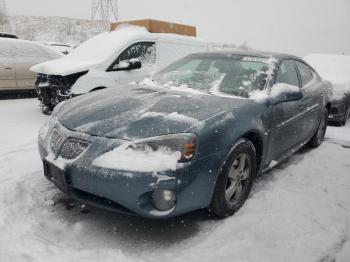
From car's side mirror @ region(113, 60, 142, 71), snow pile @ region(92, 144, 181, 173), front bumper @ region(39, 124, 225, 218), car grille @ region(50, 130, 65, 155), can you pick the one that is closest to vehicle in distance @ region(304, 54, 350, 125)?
car's side mirror @ region(113, 60, 142, 71)

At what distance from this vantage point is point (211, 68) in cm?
425

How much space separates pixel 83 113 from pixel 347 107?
243 inches

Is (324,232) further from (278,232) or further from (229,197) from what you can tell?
(229,197)

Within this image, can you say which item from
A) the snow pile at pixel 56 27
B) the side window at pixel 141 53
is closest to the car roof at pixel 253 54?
the side window at pixel 141 53

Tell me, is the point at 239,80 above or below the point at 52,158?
above

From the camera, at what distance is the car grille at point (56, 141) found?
118 inches

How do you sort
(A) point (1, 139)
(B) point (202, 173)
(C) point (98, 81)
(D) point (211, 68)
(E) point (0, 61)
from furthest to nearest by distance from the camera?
1. (E) point (0, 61)
2. (C) point (98, 81)
3. (A) point (1, 139)
4. (D) point (211, 68)
5. (B) point (202, 173)

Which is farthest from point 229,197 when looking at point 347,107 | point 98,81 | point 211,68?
point 347,107

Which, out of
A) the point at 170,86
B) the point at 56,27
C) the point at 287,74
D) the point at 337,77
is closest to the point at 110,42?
the point at 170,86

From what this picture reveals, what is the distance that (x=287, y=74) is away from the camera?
4.35m

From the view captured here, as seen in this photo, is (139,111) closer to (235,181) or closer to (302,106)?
(235,181)

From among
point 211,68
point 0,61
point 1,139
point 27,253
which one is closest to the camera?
point 27,253

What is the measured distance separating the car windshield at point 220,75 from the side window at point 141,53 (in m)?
2.65

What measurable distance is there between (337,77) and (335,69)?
2.28 feet
